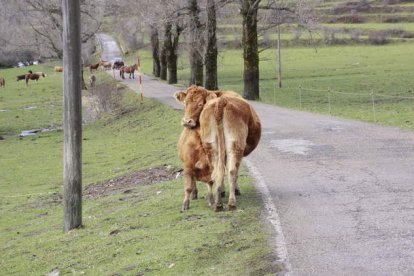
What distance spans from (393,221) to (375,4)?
118614 millimetres

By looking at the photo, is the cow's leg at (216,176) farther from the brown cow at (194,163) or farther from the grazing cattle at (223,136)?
the brown cow at (194,163)

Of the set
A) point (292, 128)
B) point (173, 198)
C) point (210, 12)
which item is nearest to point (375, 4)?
point (210, 12)

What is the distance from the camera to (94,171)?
2306 centimetres

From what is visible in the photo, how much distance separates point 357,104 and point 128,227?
24.0 meters

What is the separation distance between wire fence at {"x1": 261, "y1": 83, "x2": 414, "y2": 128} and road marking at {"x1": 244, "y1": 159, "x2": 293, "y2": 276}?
31.5 feet

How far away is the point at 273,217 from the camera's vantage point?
10219 millimetres

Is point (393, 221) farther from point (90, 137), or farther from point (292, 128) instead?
point (90, 137)

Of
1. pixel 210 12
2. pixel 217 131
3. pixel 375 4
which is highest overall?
pixel 375 4

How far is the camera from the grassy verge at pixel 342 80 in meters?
31.0

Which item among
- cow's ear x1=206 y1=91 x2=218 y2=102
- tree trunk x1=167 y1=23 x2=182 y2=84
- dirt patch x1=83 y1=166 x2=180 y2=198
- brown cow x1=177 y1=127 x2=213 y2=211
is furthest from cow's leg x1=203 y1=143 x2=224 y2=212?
tree trunk x1=167 y1=23 x2=182 y2=84

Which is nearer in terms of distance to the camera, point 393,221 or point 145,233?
point 393,221

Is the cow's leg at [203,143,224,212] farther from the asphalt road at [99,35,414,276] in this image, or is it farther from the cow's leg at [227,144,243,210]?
the asphalt road at [99,35,414,276]

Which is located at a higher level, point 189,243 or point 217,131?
point 217,131

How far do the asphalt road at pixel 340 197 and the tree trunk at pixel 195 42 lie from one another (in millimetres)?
18250
